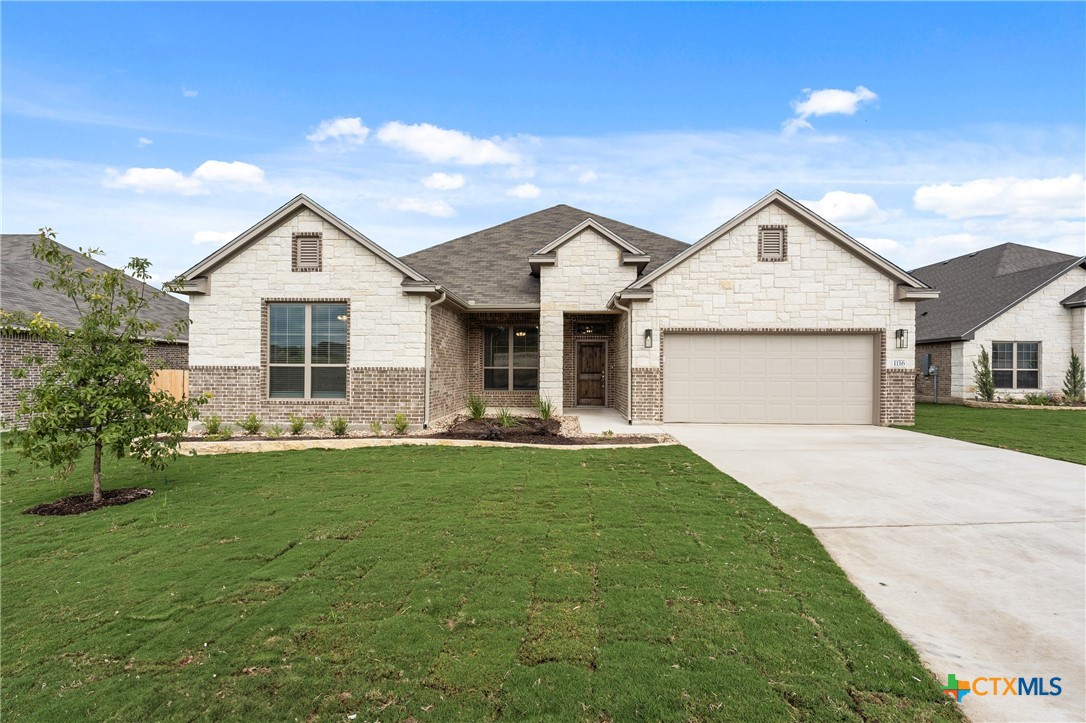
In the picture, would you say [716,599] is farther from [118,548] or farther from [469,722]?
[118,548]

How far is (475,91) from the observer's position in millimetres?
18438

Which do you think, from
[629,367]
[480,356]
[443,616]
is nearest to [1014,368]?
[629,367]

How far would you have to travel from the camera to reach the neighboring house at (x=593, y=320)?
1181 centimetres

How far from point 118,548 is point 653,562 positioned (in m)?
4.78

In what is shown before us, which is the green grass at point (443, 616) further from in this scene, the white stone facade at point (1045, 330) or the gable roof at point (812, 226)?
the white stone facade at point (1045, 330)

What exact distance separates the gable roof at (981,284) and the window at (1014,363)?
1.36 meters

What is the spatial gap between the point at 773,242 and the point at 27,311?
Result: 20.5m

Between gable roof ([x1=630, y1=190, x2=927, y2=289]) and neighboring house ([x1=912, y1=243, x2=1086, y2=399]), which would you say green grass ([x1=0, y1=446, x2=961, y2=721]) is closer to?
gable roof ([x1=630, y1=190, x2=927, y2=289])

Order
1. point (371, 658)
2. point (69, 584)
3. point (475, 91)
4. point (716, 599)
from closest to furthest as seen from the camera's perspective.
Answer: point (371, 658) → point (716, 599) → point (69, 584) → point (475, 91)

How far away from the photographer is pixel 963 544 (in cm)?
455

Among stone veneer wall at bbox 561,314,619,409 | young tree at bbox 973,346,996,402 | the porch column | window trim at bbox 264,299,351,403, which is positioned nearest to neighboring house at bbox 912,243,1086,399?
young tree at bbox 973,346,996,402

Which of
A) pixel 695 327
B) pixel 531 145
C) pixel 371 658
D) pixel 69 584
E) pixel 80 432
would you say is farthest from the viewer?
pixel 531 145

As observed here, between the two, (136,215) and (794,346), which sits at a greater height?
(136,215)

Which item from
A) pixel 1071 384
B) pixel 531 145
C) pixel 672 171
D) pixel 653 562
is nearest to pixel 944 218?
pixel 1071 384
